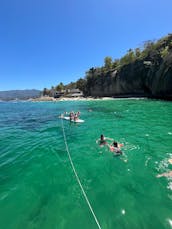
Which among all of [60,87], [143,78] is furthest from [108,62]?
[60,87]

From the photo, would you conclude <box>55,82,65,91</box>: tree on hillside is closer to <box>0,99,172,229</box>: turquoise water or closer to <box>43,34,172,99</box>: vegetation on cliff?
<box>43,34,172,99</box>: vegetation on cliff

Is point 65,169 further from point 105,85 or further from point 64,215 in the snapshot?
point 105,85

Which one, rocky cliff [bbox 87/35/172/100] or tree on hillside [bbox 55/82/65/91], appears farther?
tree on hillside [bbox 55/82/65/91]

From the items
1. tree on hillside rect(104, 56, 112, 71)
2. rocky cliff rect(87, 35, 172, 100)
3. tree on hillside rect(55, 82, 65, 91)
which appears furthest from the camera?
tree on hillside rect(55, 82, 65, 91)

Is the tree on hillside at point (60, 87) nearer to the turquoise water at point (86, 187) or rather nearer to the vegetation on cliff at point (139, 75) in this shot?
the vegetation on cliff at point (139, 75)

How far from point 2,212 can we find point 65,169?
3308mm

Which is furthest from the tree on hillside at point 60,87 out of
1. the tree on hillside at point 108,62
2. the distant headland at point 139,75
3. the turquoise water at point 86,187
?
the turquoise water at point 86,187

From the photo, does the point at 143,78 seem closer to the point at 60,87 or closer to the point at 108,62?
the point at 108,62

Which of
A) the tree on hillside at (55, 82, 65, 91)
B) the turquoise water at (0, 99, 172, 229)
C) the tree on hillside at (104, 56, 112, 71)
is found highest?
the tree on hillside at (104, 56, 112, 71)

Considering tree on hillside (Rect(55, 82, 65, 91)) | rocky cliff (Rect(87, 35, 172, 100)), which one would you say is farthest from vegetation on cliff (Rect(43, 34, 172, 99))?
tree on hillside (Rect(55, 82, 65, 91))

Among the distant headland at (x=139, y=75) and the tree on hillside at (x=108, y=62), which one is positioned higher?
the tree on hillside at (x=108, y=62)

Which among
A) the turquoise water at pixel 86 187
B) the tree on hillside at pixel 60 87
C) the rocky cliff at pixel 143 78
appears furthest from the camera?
the tree on hillside at pixel 60 87

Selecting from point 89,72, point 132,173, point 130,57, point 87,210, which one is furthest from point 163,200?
point 89,72

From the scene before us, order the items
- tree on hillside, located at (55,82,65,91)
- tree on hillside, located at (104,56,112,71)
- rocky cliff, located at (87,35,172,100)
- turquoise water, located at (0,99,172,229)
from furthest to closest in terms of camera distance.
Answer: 1. tree on hillside, located at (55,82,65,91)
2. tree on hillside, located at (104,56,112,71)
3. rocky cliff, located at (87,35,172,100)
4. turquoise water, located at (0,99,172,229)
